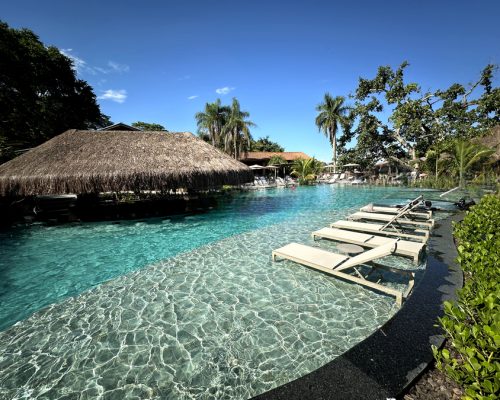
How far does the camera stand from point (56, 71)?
17.8 m

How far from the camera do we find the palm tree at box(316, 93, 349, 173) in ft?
101

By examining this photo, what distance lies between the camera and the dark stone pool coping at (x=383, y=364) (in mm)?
1834

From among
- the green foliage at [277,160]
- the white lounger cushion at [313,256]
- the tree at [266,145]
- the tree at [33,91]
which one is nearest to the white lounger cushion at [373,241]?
the white lounger cushion at [313,256]

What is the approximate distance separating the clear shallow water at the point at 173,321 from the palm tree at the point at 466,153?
51.9 ft

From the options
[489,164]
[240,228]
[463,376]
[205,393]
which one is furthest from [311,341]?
[489,164]

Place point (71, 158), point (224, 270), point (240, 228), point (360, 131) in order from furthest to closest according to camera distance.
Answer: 1. point (360, 131)
2. point (71, 158)
3. point (240, 228)
4. point (224, 270)

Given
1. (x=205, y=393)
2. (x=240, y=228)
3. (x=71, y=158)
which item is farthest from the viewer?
(x=71, y=158)

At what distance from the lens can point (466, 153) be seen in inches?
602

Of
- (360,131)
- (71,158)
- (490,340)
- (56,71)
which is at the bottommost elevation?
(490,340)

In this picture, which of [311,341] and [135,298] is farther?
[135,298]

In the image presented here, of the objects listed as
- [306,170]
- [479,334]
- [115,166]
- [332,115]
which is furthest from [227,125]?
[479,334]

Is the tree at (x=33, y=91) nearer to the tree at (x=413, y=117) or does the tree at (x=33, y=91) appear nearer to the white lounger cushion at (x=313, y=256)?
the white lounger cushion at (x=313, y=256)

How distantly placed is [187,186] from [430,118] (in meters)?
22.1

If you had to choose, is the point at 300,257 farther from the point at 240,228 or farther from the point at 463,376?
the point at 240,228
